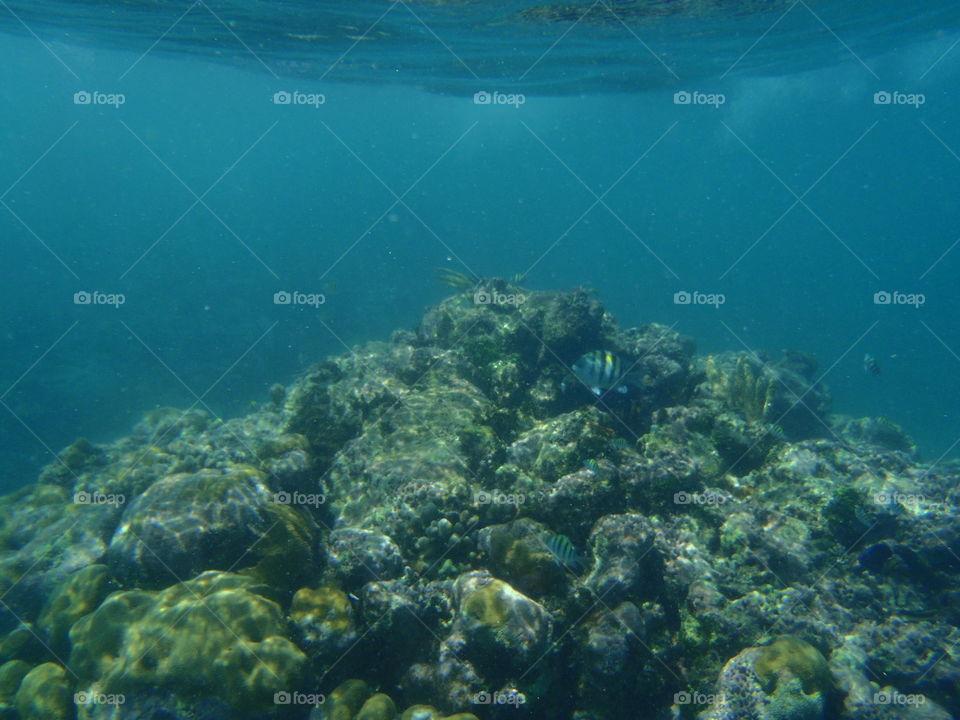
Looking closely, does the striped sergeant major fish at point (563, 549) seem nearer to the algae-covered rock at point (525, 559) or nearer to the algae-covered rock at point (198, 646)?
the algae-covered rock at point (525, 559)

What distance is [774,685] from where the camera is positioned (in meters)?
4.18

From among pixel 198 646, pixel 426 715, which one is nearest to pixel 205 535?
pixel 198 646

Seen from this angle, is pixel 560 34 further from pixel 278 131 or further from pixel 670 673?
pixel 278 131

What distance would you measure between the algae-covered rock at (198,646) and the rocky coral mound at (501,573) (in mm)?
20

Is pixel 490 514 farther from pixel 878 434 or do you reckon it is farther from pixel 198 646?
pixel 878 434

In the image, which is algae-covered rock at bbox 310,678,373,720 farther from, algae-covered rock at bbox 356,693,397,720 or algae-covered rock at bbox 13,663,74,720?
algae-covered rock at bbox 13,663,74,720

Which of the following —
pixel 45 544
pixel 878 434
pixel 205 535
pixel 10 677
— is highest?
pixel 878 434

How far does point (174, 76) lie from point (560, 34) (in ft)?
129

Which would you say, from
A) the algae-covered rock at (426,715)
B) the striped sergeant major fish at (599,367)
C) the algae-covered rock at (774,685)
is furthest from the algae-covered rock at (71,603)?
the algae-covered rock at (774,685)

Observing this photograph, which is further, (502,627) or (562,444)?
(562,444)

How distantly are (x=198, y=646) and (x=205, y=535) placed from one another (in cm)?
138

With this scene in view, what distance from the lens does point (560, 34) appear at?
19891mm

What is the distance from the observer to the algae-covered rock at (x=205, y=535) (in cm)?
537

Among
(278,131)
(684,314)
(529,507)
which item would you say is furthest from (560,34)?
(278,131)
